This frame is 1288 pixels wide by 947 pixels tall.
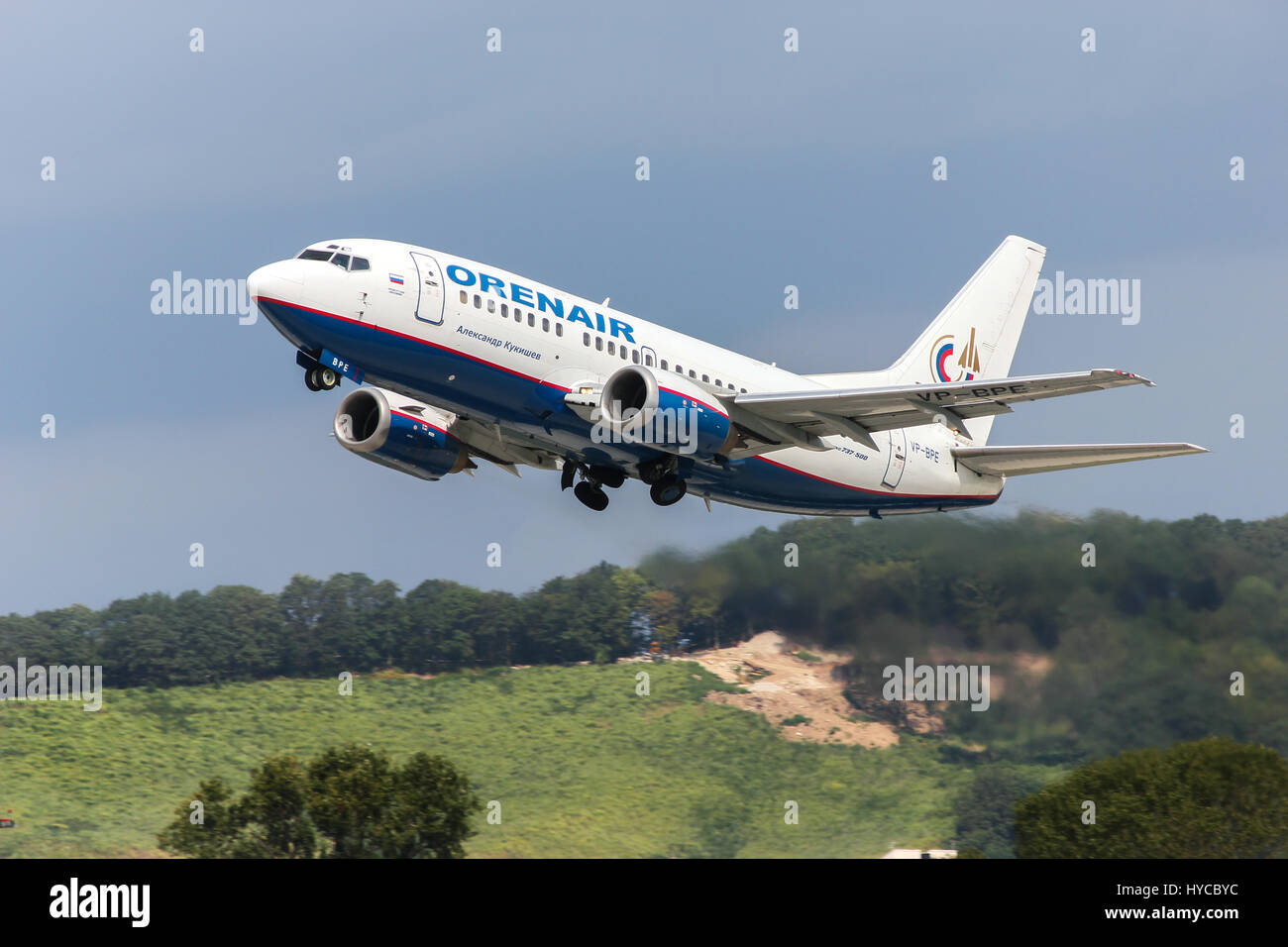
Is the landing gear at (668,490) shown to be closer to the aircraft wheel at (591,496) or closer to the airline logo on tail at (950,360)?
the aircraft wheel at (591,496)

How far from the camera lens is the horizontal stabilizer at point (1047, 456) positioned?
37.4 metres

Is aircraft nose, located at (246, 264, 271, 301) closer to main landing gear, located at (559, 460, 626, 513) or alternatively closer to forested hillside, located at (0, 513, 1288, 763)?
main landing gear, located at (559, 460, 626, 513)

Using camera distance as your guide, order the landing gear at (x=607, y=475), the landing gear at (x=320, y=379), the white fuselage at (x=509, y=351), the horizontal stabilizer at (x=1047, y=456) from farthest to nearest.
Result: the landing gear at (x=607, y=475) → the horizontal stabilizer at (x=1047, y=456) → the landing gear at (x=320, y=379) → the white fuselage at (x=509, y=351)

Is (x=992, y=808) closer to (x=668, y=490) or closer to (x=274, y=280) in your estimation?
(x=668, y=490)

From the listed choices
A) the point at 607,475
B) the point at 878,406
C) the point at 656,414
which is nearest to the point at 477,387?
the point at 656,414

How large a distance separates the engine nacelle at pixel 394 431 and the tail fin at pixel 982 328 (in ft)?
46.6

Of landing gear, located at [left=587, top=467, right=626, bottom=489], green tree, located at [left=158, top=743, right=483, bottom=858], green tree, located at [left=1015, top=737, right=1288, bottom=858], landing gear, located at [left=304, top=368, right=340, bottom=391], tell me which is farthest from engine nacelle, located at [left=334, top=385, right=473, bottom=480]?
green tree, located at [left=1015, top=737, right=1288, bottom=858]

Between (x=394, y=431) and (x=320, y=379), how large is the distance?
225 inches

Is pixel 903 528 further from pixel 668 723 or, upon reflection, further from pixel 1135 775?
pixel 668 723

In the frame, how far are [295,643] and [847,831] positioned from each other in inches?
1180

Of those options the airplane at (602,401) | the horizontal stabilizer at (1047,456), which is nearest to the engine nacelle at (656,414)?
the airplane at (602,401)

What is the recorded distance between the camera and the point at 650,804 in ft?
181

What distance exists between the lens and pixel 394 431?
125ft

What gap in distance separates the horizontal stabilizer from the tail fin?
12.5 ft
